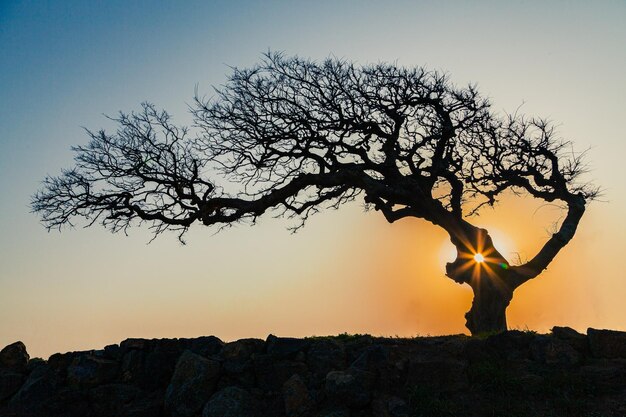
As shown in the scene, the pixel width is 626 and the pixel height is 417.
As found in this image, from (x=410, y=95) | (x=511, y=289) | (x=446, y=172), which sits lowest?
(x=511, y=289)

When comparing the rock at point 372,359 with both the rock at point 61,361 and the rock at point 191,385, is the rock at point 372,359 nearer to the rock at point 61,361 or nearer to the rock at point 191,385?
the rock at point 191,385

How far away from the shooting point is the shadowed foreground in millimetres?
10625

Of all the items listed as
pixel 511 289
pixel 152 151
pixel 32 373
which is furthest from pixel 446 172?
pixel 32 373

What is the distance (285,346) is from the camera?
12.2m

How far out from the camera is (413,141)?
17906 mm

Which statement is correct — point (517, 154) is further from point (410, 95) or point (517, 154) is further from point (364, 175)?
point (364, 175)

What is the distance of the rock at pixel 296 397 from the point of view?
10704 millimetres

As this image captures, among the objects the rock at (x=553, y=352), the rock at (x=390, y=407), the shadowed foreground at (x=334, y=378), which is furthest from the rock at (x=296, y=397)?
the rock at (x=553, y=352)

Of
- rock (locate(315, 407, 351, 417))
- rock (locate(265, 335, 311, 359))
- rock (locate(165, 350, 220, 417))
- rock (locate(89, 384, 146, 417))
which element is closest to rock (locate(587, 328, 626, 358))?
rock (locate(315, 407, 351, 417))

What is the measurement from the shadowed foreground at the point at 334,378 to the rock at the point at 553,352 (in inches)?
1.0

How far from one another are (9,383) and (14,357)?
2.82 feet

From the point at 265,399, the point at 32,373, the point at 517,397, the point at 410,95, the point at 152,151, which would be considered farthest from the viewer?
the point at 410,95

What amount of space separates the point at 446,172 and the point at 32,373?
13.7 metres

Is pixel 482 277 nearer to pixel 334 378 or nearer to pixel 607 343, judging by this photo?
pixel 607 343
